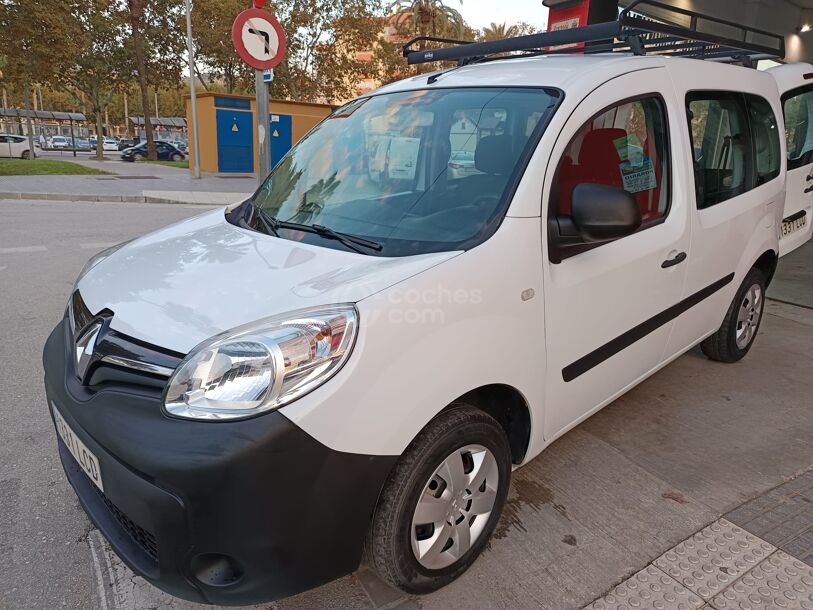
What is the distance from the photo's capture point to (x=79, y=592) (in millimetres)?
2064

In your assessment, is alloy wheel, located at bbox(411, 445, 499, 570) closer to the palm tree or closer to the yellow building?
the yellow building

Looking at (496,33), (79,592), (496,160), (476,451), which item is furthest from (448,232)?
(496,33)

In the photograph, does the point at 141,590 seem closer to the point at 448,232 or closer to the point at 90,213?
the point at 448,232

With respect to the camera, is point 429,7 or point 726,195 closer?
point 726,195

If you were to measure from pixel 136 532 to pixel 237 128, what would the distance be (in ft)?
66.5

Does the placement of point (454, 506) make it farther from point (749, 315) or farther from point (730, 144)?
point (749, 315)

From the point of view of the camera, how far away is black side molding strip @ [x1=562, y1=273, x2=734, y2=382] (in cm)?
238

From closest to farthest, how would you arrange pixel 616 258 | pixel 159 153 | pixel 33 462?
pixel 616 258 < pixel 33 462 < pixel 159 153

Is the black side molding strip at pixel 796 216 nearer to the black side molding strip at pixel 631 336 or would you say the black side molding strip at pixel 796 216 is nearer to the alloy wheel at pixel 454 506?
the black side molding strip at pixel 631 336

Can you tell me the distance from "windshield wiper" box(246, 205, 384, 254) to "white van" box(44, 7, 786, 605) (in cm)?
1

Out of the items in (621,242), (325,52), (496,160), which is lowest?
(621,242)

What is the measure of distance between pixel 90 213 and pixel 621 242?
10.3 meters

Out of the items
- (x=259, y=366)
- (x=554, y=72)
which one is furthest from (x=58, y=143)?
(x=259, y=366)

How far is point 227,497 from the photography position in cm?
154
